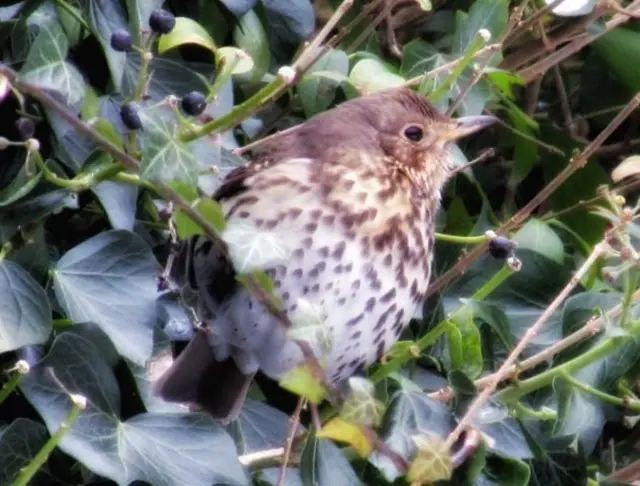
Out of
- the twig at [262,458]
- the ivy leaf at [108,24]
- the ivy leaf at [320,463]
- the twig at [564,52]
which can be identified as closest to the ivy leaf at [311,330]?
the ivy leaf at [320,463]

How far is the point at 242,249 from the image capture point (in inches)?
55.6

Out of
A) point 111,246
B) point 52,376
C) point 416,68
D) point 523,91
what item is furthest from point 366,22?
point 52,376

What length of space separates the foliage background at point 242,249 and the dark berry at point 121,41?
0.08ft

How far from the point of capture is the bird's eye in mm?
2076

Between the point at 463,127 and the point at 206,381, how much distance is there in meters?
0.48

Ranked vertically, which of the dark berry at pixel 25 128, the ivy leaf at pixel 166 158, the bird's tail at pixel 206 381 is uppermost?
the ivy leaf at pixel 166 158

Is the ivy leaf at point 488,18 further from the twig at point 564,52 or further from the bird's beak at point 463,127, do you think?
the twig at point 564,52

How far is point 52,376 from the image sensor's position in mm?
1551

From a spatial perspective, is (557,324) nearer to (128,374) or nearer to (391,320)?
(391,320)

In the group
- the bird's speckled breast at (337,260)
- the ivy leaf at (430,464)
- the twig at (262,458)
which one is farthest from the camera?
the bird's speckled breast at (337,260)

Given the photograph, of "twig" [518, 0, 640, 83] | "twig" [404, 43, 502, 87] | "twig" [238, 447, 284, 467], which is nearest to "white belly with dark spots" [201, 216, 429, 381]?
"twig" [238, 447, 284, 467]

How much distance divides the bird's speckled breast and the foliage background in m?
0.05

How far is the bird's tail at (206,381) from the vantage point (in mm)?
1942

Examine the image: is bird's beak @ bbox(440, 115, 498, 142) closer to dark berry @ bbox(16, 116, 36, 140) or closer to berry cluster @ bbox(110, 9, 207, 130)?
berry cluster @ bbox(110, 9, 207, 130)
